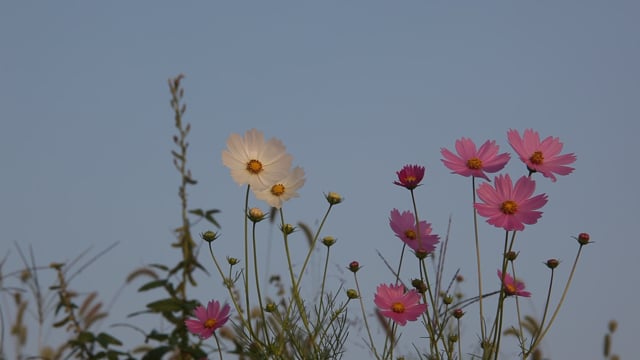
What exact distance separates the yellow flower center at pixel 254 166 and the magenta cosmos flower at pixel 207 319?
1.42 feet

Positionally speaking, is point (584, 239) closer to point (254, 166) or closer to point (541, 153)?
point (541, 153)

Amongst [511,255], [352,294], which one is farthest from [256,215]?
[511,255]

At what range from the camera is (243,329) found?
2.31 metres

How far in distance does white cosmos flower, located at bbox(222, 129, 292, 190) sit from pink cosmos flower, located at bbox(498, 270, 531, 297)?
69 cm

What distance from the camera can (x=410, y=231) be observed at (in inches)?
85.5

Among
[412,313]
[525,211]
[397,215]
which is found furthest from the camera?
[397,215]

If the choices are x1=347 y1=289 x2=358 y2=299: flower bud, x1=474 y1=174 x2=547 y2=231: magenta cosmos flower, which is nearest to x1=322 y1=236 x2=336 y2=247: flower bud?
x1=347 y1=289 x2=358 y2=299: flower bud

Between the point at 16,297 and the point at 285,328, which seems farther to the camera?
the point at 16,297

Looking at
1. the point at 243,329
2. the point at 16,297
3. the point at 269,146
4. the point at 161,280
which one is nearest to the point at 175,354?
the point at 161,280

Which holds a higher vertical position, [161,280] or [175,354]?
[161,280]

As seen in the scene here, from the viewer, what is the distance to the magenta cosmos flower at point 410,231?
2154mm

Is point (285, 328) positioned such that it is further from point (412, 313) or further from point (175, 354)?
point (175, 354)

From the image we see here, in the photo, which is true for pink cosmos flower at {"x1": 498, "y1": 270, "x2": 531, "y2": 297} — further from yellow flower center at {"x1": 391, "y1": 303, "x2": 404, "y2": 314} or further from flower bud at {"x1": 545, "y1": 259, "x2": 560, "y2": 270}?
yellow flower center at {"x1": 391, "y1": 303, "x2": 404, "y2": 314}

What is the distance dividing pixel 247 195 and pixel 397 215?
1.43 feet
